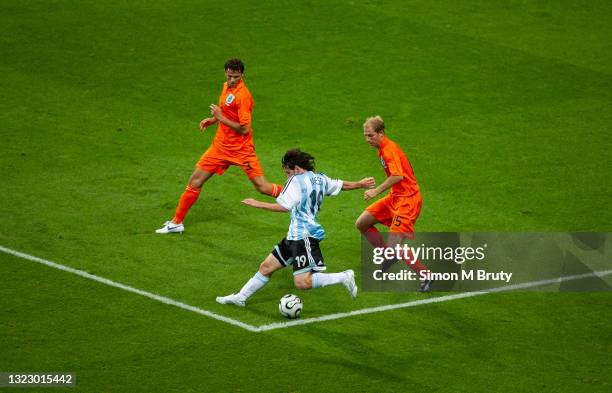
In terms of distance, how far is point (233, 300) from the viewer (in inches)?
502

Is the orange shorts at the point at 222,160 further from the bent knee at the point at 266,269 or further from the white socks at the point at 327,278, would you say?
the white socks at the point at 327,278

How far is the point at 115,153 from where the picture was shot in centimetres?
1808

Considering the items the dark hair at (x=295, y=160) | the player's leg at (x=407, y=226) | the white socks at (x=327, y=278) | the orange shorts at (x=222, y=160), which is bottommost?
the white socks at (x=327, y=278)

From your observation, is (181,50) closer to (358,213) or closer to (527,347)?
(358,213)

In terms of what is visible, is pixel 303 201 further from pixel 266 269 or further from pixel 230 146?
pixel 230 146

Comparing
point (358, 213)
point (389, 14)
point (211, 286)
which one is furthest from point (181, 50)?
point (211, 286)

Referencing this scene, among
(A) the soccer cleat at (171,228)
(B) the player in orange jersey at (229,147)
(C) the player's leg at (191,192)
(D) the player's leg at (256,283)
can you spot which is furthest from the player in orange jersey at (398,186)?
(A) the soccer cleat at (171,228)

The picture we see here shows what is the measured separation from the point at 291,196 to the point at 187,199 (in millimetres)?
3163

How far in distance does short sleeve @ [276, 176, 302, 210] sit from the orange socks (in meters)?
3.05

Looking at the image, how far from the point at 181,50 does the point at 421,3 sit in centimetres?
648

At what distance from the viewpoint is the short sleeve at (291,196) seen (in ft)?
40.2

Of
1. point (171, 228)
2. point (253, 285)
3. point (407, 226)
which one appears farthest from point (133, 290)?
point (407, 226)

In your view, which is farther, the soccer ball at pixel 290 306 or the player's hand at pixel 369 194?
→ the player's hand at pixel 369 194

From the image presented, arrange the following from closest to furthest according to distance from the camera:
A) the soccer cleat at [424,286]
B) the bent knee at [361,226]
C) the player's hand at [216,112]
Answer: the soccer cleat at [424,286]
the bent knee at [361,226]
the player's hand at [216,112]
